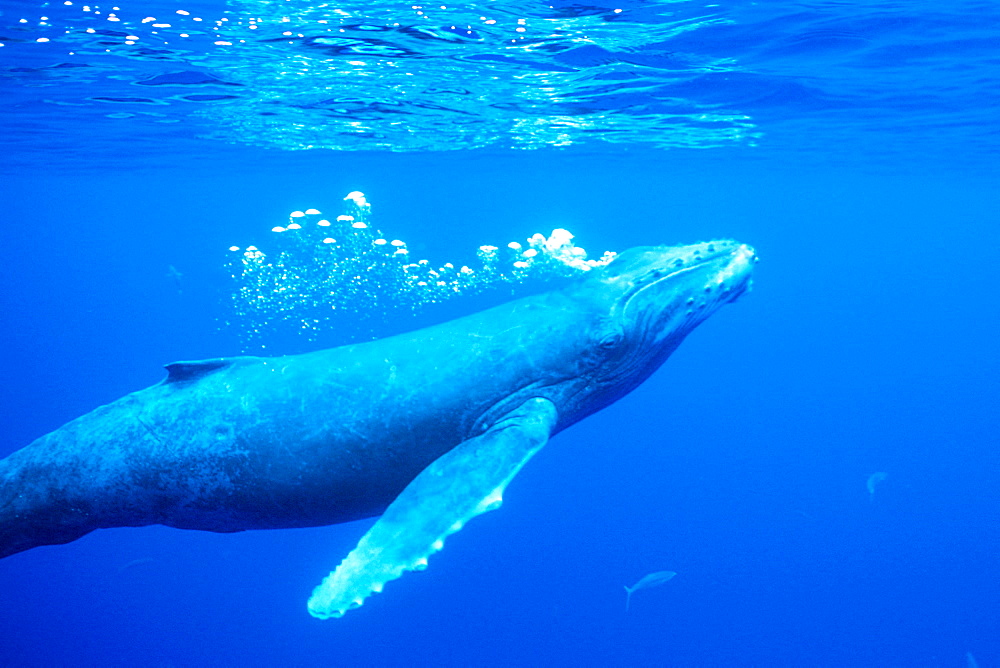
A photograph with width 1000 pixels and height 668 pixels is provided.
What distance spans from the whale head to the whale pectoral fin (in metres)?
1.23

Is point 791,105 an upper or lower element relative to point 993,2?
lower

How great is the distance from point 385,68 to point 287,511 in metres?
12.1

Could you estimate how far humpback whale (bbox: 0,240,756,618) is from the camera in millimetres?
5930

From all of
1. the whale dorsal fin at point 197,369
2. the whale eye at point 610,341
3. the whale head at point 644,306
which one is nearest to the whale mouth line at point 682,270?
the whale head at point 644,306

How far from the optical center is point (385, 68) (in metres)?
15.4

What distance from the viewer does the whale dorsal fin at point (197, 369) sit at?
650cm

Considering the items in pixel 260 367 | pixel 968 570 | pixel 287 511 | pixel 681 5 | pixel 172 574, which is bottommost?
pixel 968 570

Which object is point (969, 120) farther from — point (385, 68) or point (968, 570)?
point (968, 570)

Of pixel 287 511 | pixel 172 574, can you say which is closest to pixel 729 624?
pixel 172 574

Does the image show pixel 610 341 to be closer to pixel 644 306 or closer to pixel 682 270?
pixel 644 306

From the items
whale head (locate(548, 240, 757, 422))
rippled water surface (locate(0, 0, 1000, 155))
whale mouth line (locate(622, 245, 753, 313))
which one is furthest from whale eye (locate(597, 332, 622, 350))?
rippled water surface (locate(0, 0, 1000, 155))

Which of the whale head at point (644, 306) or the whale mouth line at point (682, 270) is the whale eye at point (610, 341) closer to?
the whale head at point (644, 306)

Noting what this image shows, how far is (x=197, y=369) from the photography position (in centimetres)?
654

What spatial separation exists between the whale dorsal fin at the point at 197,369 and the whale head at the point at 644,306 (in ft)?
11.4
